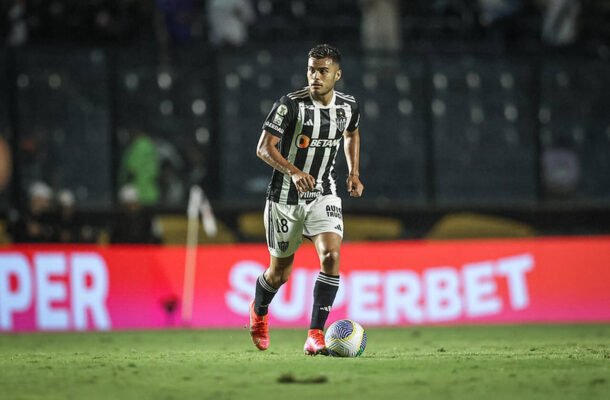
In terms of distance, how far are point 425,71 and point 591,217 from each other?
11.4 ft

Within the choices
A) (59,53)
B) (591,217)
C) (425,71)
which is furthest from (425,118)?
(59,53)

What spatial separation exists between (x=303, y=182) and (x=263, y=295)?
5.04 ft

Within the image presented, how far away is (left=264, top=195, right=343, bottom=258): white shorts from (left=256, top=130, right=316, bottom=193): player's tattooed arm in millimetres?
336

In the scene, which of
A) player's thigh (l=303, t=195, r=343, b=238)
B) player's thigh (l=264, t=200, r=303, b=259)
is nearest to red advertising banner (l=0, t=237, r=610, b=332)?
player's thigh (l=264, t=200, r=303, b=259)

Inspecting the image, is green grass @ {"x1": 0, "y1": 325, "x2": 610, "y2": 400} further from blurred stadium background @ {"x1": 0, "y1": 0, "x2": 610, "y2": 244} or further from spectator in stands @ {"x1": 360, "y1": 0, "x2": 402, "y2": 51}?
spectator in stands @ {"x1": 360, "y1": 0, "x2": 402, "y2": 51}

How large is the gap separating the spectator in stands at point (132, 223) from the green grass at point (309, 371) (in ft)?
14.8

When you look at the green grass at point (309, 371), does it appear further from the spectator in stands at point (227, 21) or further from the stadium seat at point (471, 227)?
the spectator in stands at point (227, 21)

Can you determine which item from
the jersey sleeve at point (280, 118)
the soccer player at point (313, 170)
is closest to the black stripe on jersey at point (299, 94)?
the soccer player at point (313, 170)

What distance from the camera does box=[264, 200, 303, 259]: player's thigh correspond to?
29.6 ft

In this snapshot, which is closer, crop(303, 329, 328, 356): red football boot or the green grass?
the green grass

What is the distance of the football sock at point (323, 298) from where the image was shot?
8.73m

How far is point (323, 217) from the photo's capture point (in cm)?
888

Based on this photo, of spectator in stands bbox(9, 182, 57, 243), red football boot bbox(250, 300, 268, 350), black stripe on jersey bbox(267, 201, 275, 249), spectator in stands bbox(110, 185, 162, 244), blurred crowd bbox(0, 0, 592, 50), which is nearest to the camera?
black stripe on jersey bbox(267, 201, 275, 249)

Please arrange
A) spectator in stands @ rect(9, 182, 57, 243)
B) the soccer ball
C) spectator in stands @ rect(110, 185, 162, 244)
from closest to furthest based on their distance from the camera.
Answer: the soccer ball → spectator in stands @ rect(9, 182, 57, 243) → spectator in stands @ rect(110, 185, 162, 244)
